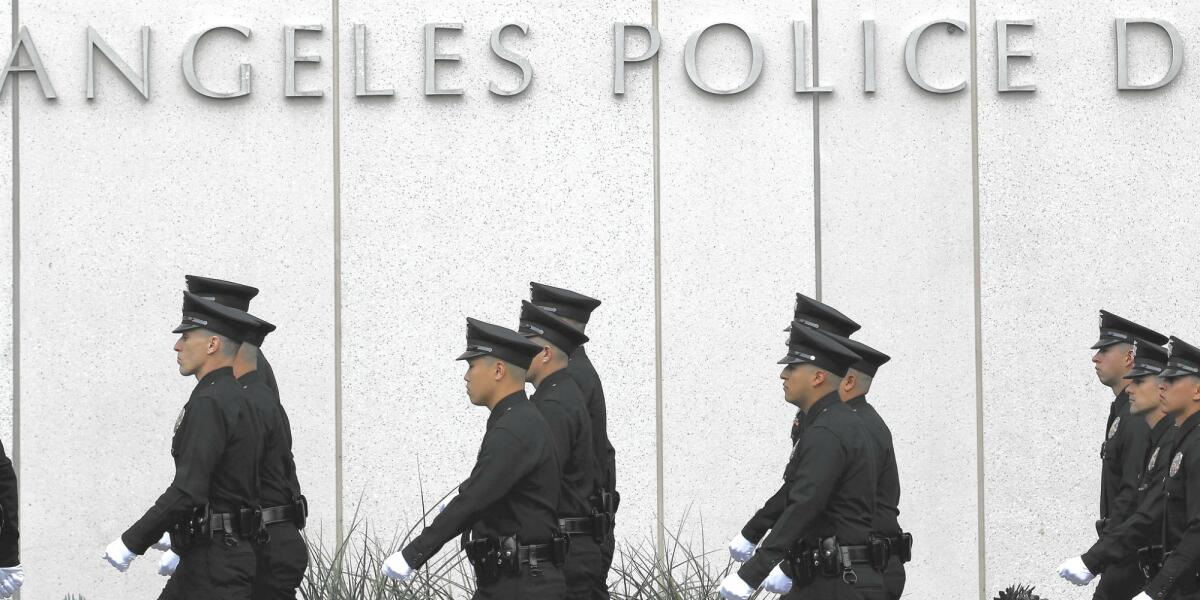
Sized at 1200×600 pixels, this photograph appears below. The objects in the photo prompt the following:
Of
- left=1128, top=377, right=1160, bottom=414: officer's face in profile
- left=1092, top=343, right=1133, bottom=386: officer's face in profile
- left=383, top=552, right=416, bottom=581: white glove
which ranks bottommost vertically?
left=383, top=552, right=416, bottom=581: white glove

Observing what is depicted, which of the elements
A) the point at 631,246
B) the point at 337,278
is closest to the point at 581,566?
the point at 631,246

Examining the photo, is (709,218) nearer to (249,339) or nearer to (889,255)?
(889,255)

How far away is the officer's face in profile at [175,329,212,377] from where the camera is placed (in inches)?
275

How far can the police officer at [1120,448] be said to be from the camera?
24.6 feet

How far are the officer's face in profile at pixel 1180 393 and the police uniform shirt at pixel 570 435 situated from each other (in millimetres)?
2374

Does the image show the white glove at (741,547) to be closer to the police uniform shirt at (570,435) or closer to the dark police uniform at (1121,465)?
the police uniform shirt at (570,435)

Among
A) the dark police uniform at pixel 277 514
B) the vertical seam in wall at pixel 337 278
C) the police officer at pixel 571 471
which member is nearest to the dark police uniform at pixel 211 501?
the dark police uniform at pixel 277 514

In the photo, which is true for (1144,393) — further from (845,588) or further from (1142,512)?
(845,588)

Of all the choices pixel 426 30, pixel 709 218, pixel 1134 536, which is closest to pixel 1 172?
pixel 426 30

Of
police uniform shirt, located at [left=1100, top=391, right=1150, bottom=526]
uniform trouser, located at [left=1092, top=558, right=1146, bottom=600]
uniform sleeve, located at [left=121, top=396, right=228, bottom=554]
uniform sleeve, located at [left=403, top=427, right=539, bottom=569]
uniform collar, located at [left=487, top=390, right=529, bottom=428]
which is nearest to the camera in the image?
uniform sleeve, located at [left=403, top=427, right=539, bottom=569]

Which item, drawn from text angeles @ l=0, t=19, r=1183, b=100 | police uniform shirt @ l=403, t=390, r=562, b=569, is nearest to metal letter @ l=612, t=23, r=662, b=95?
text angeles @ l=0, t=19, r=1183, b=100

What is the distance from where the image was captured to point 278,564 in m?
7.26

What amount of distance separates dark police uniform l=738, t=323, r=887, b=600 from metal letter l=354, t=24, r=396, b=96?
451cm

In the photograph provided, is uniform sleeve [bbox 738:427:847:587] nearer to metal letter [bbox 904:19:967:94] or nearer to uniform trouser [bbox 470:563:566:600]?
uniform trouser [bbox 470:563:566:600]
